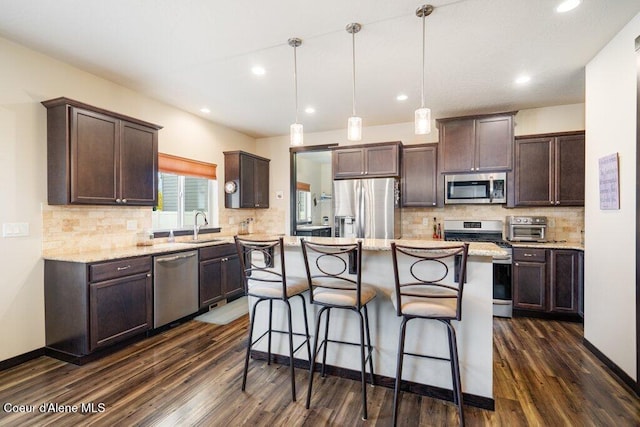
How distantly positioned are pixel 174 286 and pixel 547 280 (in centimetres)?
435

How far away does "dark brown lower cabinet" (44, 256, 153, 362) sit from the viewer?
8.75 feet

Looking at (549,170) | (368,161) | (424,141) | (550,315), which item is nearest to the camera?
(550,315)

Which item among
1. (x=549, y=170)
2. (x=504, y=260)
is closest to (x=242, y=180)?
(x=504, y=260)

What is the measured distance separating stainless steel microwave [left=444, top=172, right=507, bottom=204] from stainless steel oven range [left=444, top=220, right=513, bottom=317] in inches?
14.1

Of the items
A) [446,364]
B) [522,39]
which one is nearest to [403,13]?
[522,39]

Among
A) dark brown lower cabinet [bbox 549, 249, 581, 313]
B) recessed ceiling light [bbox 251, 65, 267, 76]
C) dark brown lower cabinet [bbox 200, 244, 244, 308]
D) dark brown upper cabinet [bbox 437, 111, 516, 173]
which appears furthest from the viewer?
dark brown upper cabinet [bbox 437, 111, 516, 173]

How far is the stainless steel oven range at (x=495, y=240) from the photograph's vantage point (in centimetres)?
386

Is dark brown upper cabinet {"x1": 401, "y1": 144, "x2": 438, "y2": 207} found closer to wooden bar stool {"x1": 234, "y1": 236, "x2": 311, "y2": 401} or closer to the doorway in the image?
the doorway

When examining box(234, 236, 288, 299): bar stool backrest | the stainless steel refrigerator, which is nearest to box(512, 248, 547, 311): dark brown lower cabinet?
the stainless steel refrigerator

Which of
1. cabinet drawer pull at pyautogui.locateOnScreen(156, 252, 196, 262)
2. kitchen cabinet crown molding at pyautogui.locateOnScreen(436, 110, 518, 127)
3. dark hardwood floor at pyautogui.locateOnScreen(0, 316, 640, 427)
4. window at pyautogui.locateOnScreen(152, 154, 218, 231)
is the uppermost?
kitchen cabinet crown molding at pyautogui.locateOnScreen(436, 110, 518, 127)

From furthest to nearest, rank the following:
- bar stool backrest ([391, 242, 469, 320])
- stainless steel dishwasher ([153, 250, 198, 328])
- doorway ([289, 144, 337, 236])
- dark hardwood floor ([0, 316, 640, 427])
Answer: doorway ([289, 144, 337, 236]) < stainless steel dishwasher ([153, 250, 198, 328]) < dark hardwood floor ([0, 316, 640, 427]) < bar stool backrest ([391, 242, 469, 320])

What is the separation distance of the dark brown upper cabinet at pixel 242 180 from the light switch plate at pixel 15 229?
2.63m

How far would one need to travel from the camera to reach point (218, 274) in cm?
424

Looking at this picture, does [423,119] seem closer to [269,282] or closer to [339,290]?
[339,290]
